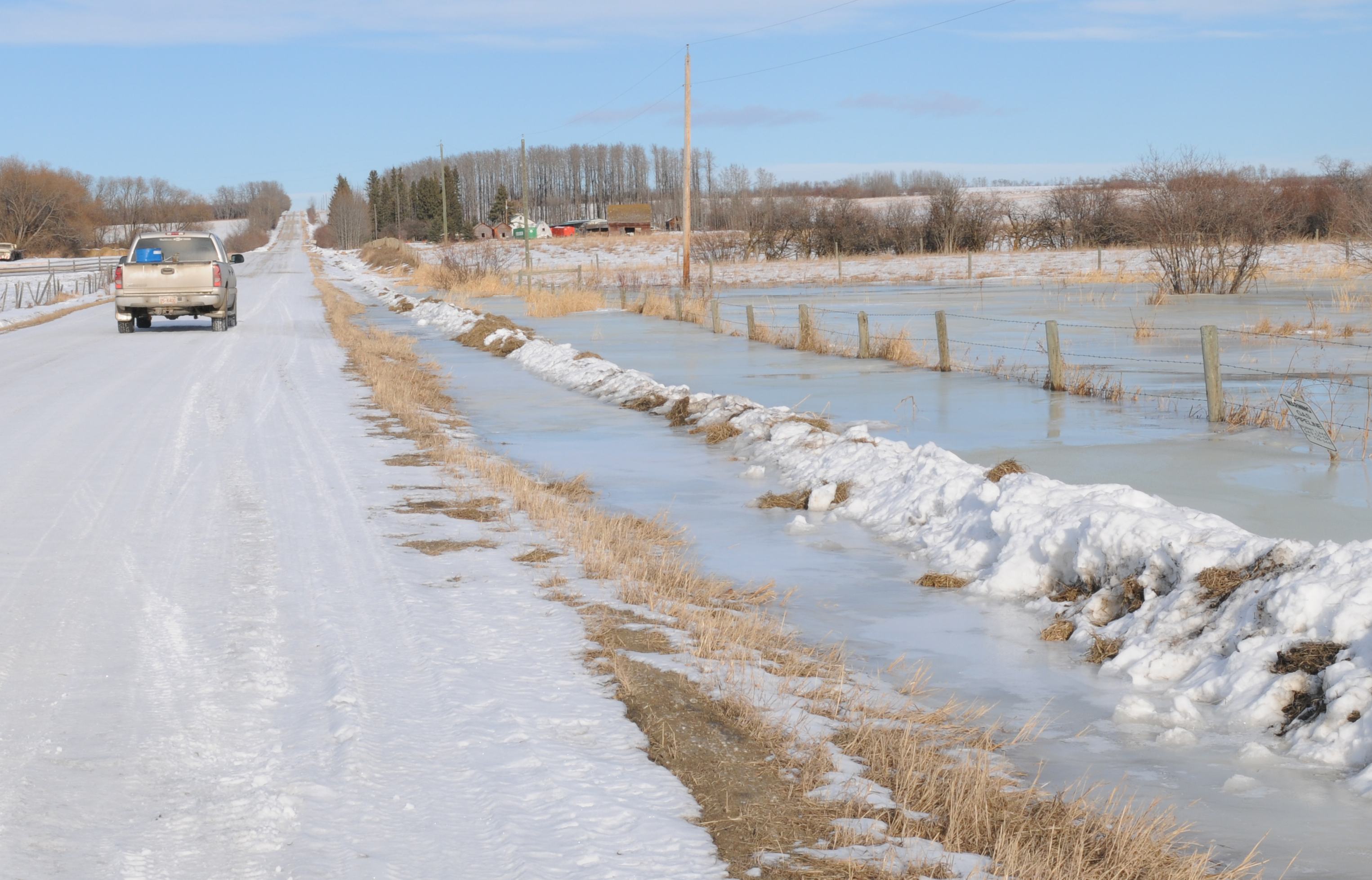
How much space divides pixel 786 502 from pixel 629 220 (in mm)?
133672

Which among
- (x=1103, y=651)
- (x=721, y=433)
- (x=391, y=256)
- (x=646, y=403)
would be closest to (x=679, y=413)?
(x=646, y=403)

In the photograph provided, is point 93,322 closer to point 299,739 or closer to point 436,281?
point 436,281

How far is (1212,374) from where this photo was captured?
42.1 ft

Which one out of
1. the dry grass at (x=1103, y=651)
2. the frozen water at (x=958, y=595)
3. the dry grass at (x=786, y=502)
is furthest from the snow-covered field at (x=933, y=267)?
the dry grass at (x=1103, y=651)

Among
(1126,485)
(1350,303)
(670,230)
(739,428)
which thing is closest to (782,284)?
(1350,303)

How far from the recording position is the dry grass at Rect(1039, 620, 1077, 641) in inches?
261

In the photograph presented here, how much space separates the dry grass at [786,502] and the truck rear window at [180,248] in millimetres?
18364

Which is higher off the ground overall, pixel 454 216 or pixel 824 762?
pixel 454 216

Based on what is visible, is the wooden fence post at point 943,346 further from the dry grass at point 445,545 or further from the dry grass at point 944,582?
the dry grass at point 445,545

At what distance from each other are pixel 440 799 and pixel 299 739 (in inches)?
32.1

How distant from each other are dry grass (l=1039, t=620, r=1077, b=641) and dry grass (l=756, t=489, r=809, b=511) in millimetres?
3396

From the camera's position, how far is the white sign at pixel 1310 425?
10734 mm

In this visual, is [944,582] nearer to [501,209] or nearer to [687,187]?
[687,187]

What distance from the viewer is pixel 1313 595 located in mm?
5758
